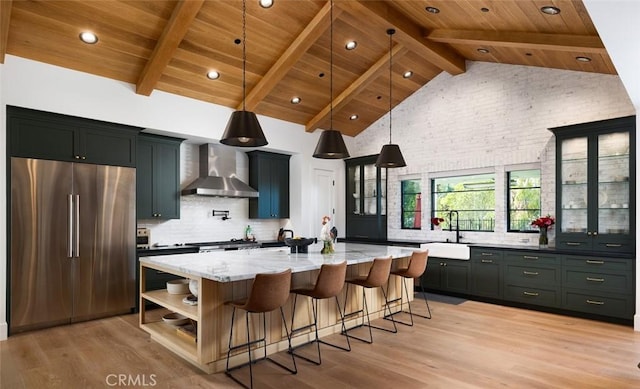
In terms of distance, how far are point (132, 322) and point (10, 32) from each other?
353 centimetres

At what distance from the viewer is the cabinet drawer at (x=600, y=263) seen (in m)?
4.80

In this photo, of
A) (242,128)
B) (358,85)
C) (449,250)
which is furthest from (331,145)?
(449,250)

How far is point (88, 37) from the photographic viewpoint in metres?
4.58

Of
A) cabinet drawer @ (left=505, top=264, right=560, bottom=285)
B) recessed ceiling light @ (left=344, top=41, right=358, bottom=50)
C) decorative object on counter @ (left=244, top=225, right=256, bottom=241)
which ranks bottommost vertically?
cabinet drawer @ (left=505, top=264, right=560, bottom=285)

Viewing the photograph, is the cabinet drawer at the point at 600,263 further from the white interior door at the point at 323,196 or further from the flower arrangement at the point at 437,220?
the white interior door at the point at 323,196

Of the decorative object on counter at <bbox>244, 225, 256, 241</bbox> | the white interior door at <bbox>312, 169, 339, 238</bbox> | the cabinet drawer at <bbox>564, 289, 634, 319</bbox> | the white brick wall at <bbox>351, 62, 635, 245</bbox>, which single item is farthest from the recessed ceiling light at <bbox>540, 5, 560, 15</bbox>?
the decorative object on counter at <bbox>244, 225, 256, 241</bbox>

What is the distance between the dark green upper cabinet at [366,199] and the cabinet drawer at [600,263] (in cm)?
334

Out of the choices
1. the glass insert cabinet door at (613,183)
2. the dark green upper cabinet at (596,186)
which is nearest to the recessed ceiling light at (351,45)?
the dark green upper cabinet at (596,186)

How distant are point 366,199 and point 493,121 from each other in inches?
111

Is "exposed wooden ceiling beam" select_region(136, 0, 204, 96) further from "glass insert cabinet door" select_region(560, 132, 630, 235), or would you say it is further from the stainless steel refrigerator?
"glass insert cabinet door" select_region(560, 132, 630, 235)

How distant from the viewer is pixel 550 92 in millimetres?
5969

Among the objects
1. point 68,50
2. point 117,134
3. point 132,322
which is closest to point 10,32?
point 68,50

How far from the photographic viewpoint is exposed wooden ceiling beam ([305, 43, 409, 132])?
20.8ft

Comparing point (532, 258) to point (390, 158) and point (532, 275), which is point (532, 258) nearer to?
point (532, 275)
